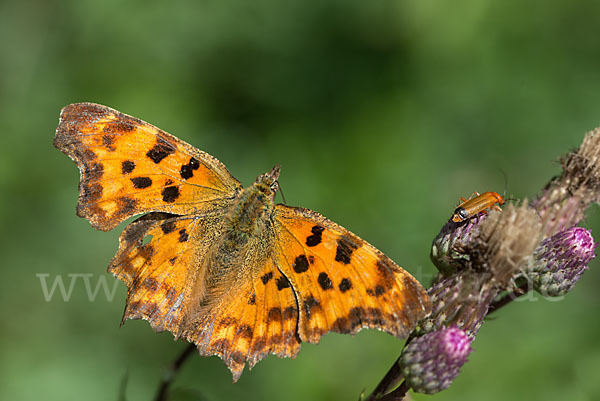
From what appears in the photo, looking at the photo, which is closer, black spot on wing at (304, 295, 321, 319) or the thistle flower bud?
black spot on wing at (304, 295, 321, 319)

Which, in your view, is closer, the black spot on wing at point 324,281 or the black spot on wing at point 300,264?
the black spot on wing at point 324,281

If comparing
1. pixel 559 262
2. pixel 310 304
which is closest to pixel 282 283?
pixel 310 304

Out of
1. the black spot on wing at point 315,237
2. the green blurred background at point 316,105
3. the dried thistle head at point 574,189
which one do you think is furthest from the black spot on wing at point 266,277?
the green blurred background at point 316,105

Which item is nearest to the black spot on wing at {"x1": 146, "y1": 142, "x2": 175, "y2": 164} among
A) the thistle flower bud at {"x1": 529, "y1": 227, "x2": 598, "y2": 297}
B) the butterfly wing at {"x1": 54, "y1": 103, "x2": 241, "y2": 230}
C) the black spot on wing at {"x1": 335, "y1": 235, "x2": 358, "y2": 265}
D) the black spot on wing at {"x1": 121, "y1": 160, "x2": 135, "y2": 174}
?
the butterfly wing at {"x1": 54, "y1": 103, "x2": 241, "y2": 230}

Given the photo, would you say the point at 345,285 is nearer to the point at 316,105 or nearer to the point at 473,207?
the point at 473,207

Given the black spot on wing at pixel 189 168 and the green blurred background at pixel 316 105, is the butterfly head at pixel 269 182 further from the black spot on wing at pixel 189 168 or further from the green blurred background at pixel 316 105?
the green blurred background at pixel 316 105

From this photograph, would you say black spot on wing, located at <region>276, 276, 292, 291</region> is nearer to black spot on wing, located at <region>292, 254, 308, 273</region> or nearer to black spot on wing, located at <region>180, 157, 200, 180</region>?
black spot on wing, located at <region>292, 254, 308, 273</region>
